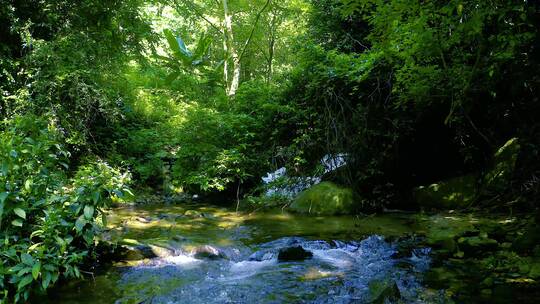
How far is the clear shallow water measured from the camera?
3.86 m

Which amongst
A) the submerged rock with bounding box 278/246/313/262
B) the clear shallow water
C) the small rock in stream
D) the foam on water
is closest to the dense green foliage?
the clear shallow water

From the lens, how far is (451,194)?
7.46 metres

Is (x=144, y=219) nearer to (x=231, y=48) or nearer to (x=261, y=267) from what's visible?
(x=261, y=267)

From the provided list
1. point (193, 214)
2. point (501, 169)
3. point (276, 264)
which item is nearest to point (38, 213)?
point (276, 264)

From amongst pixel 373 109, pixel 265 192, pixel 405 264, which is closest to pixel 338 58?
pixel 373 109

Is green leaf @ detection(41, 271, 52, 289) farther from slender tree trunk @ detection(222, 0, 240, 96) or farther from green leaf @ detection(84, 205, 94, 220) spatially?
slender tree trunk @ detection(222, 0, 240, 96)

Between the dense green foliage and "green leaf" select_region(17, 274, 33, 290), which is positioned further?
the dense green foliage

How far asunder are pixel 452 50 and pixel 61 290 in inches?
225

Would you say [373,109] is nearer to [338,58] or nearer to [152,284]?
[338,58]

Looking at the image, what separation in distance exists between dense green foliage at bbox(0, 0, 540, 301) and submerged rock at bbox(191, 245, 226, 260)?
138cm

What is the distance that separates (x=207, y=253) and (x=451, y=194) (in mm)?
4798

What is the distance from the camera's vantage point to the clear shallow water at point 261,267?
3861 millimetres

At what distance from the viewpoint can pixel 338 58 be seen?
8883mm

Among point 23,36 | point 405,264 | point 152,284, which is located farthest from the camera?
point 23,36
